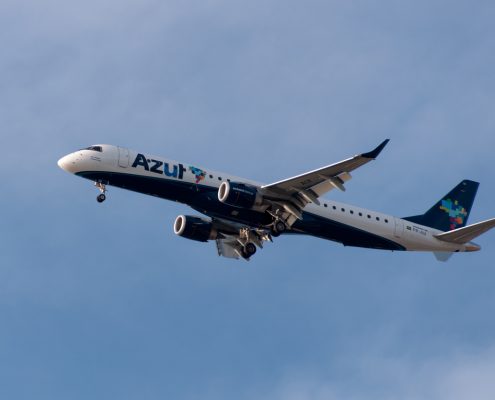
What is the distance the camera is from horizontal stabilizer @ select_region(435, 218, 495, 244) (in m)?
60.6

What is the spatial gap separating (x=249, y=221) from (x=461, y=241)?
1373 cm

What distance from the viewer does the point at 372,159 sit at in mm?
54000

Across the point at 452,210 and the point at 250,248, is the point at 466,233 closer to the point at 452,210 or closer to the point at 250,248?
the point at 452,210

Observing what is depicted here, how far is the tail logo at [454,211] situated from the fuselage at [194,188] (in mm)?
6492

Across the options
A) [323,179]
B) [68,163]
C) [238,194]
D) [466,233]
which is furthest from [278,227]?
[68,163]

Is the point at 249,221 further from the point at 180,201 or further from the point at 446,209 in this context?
the point at 446,209

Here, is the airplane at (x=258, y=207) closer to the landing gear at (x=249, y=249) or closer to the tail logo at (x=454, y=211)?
the landing gear at (x=249, y=249)

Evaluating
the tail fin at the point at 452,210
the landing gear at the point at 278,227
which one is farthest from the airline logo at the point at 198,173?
the tail fin at the point at 452,210

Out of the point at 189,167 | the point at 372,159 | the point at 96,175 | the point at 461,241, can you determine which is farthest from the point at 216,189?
the point at 461,241

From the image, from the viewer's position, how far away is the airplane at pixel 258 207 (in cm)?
5919

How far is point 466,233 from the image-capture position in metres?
63.4

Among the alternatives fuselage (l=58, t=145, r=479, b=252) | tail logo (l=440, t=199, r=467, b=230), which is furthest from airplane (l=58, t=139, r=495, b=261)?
tail logo (l=440, t=199, r=467, b=230)

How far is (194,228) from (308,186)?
9.06 metres

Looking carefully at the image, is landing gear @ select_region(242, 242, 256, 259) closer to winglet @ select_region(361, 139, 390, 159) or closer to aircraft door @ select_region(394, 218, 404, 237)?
aircraft door @ select_region(394, 218, 404, 237)
